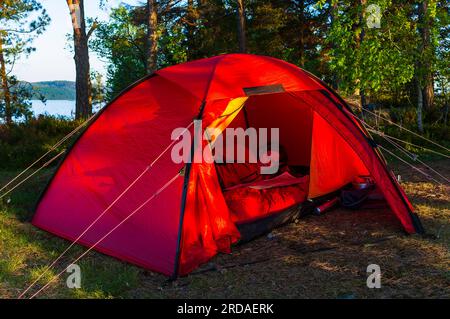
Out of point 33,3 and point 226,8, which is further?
point 226,8

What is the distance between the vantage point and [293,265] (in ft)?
15.3

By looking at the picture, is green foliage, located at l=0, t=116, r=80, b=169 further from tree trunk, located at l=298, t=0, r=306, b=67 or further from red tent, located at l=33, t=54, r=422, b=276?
tree trunk, located at l=298, t=0, r=306, b=67

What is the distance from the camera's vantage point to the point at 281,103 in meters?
7.34

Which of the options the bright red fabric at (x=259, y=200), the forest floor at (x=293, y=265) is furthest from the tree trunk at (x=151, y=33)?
the bright red fabric at (x=259, y=200)

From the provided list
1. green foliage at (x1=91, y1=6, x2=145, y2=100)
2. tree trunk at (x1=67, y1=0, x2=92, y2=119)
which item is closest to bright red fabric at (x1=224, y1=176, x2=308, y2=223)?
tree trunk at (x1=67, y1=0, x2=92, y2=119)

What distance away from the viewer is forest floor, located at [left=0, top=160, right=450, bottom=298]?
4.13 metres

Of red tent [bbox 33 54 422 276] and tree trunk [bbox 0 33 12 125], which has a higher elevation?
tree trunk [bbox 0 33 12 125]

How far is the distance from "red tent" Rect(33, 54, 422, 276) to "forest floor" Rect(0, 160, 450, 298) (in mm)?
207

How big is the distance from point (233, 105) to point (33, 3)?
1386 cm

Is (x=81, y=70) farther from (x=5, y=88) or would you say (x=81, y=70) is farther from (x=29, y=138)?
(x=5, y=88)

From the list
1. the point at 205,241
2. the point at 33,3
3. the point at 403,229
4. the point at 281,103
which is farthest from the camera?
the point at 33,3

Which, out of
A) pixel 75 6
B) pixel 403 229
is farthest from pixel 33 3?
pixel 403 229
